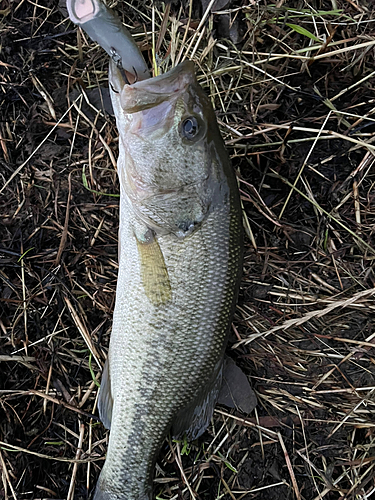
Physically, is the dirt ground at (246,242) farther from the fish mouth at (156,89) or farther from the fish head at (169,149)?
the fish mouth at (156,89)

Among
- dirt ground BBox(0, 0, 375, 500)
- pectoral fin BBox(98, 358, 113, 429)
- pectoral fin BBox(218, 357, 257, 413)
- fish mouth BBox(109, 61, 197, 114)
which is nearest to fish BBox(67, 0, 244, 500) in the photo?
fish mouth BBox(109, 61, 197, 114)

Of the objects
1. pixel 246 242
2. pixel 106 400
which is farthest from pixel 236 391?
pixel 246 242

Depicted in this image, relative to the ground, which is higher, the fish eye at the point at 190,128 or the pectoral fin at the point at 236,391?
the fish eye at the point at 190,128

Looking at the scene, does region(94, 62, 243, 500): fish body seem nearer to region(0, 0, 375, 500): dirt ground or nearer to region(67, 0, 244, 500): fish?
region(67, 0, 244, 500): fish

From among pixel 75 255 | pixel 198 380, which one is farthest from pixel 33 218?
pixel 198 380

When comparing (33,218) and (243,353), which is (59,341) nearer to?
(33,218)

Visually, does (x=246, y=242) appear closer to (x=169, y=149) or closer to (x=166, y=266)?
(x=166, y=266)

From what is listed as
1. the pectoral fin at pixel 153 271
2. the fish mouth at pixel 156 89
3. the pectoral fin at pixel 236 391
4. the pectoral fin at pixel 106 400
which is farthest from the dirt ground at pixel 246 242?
the fish mouth at pixel 156 89
